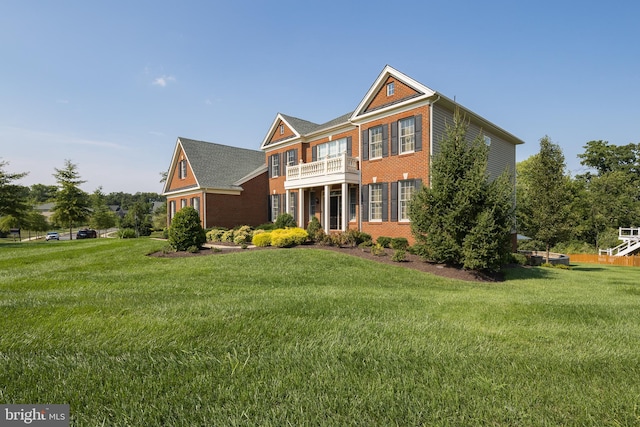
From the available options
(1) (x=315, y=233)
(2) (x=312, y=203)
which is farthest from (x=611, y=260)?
(1) (x=315, y=233)

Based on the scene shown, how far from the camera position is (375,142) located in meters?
17.5

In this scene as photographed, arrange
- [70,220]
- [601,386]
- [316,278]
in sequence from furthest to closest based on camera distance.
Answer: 1. [70,220]
2. [316,278]
3. [601,386]

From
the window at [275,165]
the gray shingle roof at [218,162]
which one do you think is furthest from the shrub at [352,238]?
the gray shingle roof at [218,162]

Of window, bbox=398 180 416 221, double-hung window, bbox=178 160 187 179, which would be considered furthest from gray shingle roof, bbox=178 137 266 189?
window, bbox=398 180 416 221

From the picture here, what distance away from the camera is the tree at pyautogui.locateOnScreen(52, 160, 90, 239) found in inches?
1256

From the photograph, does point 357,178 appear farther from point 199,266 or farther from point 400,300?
point 400,300

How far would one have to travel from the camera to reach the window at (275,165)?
81.1 ft

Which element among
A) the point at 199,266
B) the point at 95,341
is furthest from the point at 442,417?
the point at 199,266

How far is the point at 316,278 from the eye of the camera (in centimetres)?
907

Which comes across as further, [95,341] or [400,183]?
[400,183]

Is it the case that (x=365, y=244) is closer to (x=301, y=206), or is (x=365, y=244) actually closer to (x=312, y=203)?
(x=301, y=206)

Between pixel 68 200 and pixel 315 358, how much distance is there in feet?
126

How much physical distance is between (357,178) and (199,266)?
34.8 ft

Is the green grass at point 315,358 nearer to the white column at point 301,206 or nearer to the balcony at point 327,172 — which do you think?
the balcony at point 327,172
